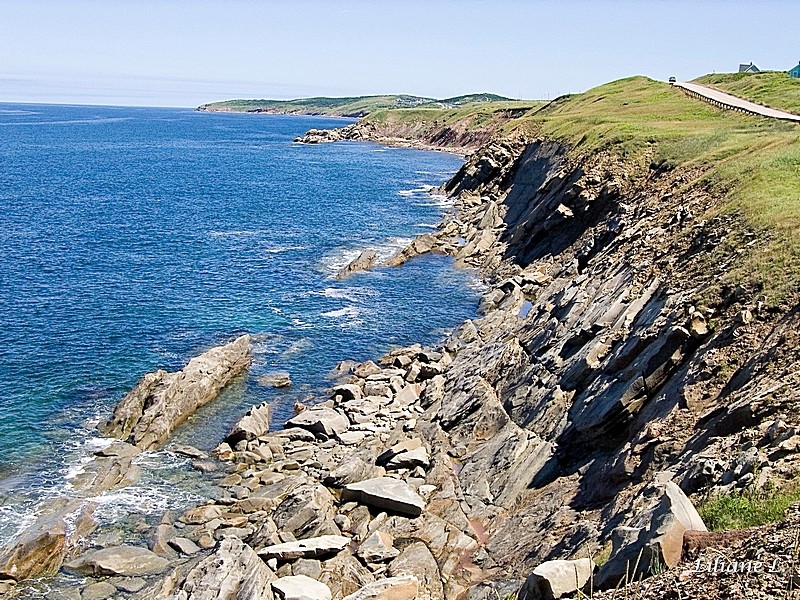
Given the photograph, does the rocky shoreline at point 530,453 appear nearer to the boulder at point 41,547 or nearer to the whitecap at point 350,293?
the boulder at point 41,547

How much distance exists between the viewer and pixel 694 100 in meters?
89.6

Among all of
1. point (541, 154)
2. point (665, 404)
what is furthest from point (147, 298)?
point (541, 154)

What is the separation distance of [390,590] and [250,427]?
18.9m

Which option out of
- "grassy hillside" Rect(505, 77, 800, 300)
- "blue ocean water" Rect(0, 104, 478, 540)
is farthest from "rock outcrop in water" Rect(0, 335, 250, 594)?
"grassy hillside" Rect(505, 77, 800, 300)

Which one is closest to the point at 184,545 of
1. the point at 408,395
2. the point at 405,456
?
the point at 405,456

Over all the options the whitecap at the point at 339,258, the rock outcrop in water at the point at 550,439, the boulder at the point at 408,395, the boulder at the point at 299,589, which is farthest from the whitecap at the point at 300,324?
the boulder at the point at 299,589

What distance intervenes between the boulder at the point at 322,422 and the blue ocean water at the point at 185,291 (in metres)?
2.91

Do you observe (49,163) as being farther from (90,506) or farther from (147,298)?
(90,506)

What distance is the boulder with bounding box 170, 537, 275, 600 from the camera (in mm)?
21984

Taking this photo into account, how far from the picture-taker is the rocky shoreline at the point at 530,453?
18984 millimetres

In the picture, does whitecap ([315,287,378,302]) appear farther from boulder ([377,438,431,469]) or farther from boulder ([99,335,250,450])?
boulder ([377,438,431,469])

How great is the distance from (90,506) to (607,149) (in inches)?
2229

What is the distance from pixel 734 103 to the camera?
78875mm

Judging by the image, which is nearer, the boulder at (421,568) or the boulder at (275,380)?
the boulder at (421,568)
